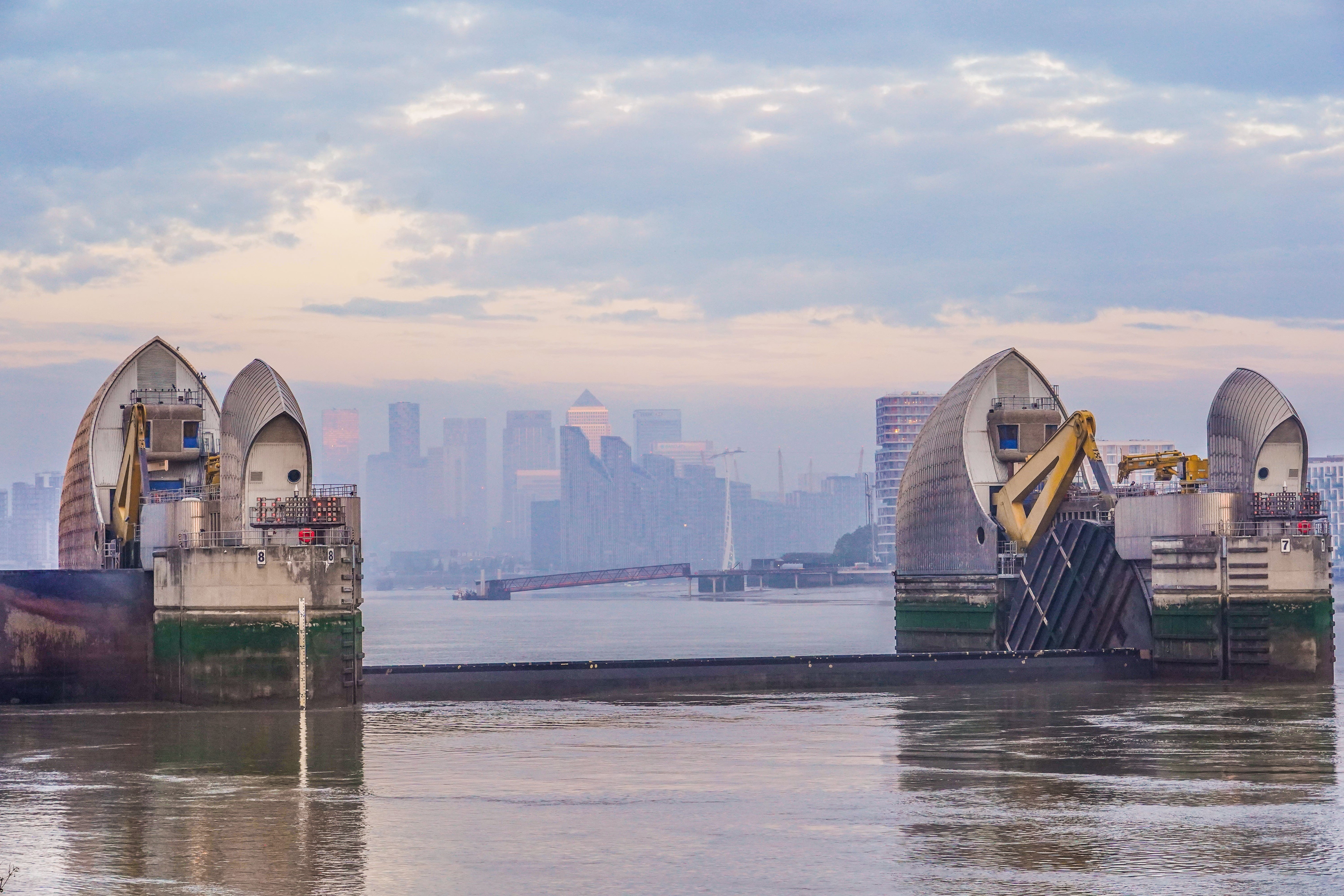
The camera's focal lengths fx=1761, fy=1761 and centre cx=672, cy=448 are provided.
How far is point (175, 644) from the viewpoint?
181 feet

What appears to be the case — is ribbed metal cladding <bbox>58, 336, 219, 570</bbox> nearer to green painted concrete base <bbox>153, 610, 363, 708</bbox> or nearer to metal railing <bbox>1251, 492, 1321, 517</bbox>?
green painted concrete base <bbox>153, 610, 363, 708</bbox>

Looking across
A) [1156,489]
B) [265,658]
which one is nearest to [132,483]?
[265,658]

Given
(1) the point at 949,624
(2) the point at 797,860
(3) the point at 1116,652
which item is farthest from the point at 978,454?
(2) the point at 797,860

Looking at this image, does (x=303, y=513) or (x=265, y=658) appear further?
(x=303, y=513)

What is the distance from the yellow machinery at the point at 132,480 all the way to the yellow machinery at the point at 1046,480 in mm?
35388

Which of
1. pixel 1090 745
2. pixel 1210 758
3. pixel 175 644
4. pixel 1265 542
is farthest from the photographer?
pixel 1265 542

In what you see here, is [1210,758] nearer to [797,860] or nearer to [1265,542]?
[797,860]

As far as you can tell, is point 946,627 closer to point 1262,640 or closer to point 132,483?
point 1262,640

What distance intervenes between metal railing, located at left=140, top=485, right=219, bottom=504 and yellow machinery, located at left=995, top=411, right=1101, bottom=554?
3248 cm

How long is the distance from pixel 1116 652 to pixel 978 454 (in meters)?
13.2

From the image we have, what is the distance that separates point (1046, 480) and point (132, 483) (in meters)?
37.5

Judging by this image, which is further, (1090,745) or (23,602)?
(23,602)

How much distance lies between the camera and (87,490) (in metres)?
73.8

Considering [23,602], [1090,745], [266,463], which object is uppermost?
[266,463]
